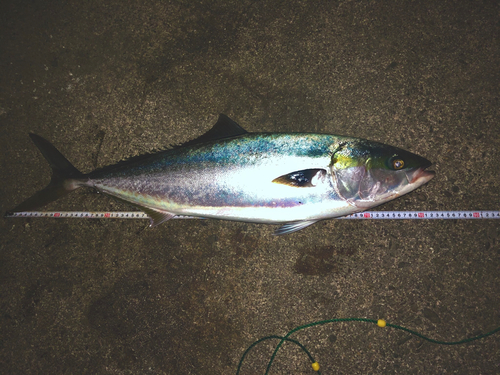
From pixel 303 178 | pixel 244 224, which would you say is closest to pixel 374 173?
pixel 303 178

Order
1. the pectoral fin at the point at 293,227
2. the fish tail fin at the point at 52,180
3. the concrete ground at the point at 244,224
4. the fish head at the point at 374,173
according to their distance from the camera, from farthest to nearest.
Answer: the fish tail fin at the point at 52,180
the concrete ground at the point at 244,224
the pectoral fin at the point at 293,227
the fish head at the point at 374,173

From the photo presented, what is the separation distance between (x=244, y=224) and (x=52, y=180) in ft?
6.00

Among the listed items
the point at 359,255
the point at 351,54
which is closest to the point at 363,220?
the point at 359,255

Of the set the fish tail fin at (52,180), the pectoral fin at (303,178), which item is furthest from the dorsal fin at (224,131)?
the fish tail fin at (52,180)

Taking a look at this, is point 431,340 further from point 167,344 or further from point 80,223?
point 80,223

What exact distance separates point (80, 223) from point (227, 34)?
7.80 feet

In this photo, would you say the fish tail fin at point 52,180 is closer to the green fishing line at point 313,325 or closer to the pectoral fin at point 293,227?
the pectoral fin at point 293,227

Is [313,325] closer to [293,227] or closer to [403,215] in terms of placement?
[293,227]

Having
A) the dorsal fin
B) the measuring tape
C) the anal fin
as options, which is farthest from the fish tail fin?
the dorsal fin

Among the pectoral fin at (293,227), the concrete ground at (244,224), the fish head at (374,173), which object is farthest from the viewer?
the concrete ground at (244,224)

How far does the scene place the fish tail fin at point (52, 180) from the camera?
2520mm

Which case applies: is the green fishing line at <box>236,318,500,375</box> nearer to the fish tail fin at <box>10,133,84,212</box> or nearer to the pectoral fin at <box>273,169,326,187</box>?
the pectoral fin at <box>273,169,326,187</box>

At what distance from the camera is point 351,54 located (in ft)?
8.64

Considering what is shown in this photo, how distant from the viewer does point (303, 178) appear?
2072mm
